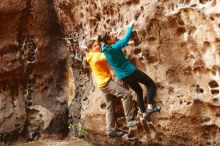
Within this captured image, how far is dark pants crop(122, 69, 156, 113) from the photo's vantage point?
6042mm

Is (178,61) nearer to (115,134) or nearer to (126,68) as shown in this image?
(126,68)

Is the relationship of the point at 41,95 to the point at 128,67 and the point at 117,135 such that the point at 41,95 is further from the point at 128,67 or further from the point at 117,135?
the point at 128,67

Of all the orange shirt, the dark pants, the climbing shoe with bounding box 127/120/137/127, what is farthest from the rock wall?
the orange shirt

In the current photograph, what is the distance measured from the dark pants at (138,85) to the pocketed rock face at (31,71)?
328 centimetres

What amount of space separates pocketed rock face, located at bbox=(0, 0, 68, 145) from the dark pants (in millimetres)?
3281

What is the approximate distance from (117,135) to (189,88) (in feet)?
4.42

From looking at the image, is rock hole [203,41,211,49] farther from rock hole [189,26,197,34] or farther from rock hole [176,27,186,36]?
rock hole [176,27,186,36]

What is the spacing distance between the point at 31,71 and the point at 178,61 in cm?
391

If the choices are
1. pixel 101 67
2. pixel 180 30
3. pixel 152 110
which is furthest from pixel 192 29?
pixel 101 67

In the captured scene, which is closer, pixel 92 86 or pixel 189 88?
pixel 189 88

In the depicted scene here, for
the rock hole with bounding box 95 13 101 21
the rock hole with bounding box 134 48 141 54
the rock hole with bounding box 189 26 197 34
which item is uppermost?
the rock hole with bounding box 95 13 101 21

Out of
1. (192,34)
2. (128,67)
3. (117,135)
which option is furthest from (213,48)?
(117,135)

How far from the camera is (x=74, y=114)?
29.9 feet

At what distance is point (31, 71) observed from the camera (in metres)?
9.12
